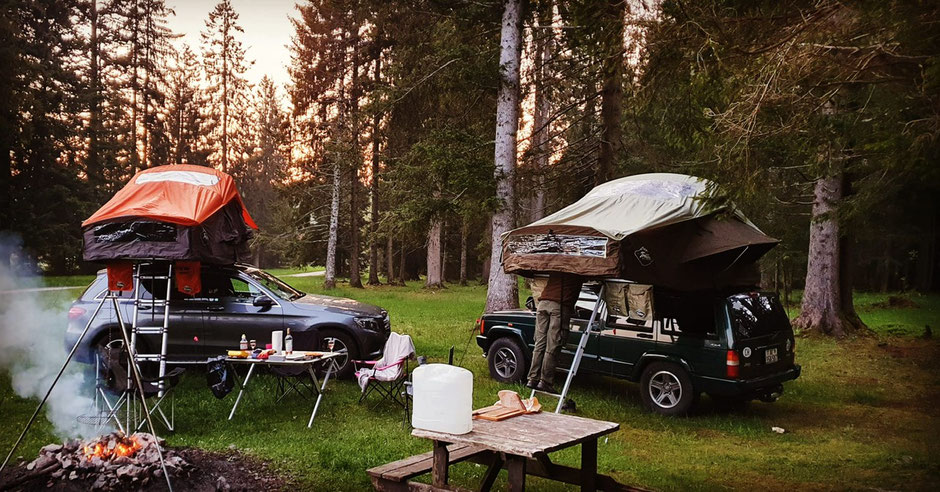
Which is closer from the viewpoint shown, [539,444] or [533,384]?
[539,444]

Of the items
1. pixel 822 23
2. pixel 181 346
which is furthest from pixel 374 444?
pixel 822 23

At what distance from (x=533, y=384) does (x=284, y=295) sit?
170 inches

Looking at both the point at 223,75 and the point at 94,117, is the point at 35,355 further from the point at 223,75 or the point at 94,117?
the point at 223,75

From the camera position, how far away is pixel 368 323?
10133 millimetres

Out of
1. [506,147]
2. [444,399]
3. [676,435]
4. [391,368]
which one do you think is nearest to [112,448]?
[444,399]

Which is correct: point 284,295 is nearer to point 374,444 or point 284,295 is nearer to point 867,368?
point 374,444

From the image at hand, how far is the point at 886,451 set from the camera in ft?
23.6

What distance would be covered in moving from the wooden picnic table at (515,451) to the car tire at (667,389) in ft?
11.7

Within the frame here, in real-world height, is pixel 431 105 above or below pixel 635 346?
above

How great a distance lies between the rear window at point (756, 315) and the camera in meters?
8.13

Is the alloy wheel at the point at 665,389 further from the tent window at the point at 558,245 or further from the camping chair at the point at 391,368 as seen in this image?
the camping chair at the point at 391,368

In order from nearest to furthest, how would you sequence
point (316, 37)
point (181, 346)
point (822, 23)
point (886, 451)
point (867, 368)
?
point (822, 23) < point (886, 451) < point (181, 346) < point (867, 368) < point (316, 37)

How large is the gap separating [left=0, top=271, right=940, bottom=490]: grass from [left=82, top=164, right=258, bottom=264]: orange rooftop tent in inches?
80.9

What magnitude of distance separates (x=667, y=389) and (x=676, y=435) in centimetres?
99
